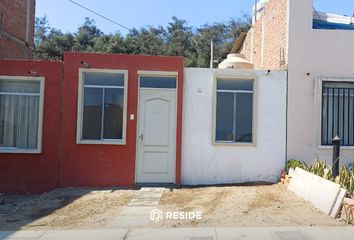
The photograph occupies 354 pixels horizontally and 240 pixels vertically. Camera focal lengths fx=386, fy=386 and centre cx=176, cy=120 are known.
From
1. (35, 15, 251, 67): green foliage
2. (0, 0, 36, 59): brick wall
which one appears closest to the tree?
(35, 15, 251, 67): green foliage

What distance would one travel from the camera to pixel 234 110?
10.9 metres

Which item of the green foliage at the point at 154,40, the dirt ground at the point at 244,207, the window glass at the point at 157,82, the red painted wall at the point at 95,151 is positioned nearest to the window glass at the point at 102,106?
the red painted wall at the point at 95,151

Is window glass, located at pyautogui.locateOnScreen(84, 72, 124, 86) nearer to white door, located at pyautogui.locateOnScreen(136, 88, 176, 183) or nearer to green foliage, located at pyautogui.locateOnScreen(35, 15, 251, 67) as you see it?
white door, located at pyautogui.locateOnScreen(136, 88, 176, 183)

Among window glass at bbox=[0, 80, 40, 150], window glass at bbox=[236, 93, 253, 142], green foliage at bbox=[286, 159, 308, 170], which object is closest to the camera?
green foliage at bbox=[286, 159, 308, 170]

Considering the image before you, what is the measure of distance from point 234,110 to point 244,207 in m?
3.52

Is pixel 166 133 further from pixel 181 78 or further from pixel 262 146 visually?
pixel 262 146

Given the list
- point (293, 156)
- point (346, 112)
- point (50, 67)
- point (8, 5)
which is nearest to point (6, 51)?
point (8, 5)

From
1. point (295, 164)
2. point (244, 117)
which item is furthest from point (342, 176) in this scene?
point (244, 117)

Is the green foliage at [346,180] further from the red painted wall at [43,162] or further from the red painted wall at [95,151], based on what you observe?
the red painted wall at [43,162]

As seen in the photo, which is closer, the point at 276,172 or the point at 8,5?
the point at 276,172

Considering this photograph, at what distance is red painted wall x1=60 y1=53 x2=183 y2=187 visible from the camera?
34.5ft

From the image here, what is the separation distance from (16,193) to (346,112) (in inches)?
372

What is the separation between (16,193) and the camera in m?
10.6

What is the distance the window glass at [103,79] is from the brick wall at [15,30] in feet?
11.2
